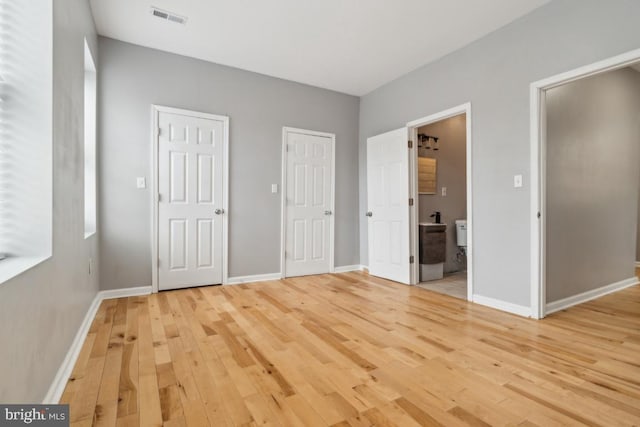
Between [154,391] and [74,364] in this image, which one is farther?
[74,364]

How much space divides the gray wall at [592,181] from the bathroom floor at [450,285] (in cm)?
91

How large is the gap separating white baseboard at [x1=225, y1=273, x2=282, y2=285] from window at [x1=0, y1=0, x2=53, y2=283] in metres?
2.60

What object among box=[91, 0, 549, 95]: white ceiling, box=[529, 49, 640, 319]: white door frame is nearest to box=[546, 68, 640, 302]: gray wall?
box=[529, 49, 640, 319]: white door frame

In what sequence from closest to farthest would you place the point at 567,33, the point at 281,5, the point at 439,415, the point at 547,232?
the point at 439,415 → the point at 567,33 → the point at 281,5 → the point at 547,232

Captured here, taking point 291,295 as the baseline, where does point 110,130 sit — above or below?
above

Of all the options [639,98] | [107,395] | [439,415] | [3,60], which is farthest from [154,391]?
[639,98]

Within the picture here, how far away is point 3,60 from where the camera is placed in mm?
1482

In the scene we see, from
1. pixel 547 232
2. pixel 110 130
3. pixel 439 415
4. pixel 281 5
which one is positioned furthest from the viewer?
pixel 110 130

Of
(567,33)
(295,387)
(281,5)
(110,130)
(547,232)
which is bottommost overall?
(295,387)

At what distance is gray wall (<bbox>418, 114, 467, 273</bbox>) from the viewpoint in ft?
15.5

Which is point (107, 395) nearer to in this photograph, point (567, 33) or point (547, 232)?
point (547, 232)

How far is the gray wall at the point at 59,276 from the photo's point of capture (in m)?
1.13

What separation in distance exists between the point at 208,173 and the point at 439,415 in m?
3.47

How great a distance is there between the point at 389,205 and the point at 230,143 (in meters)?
2.31
